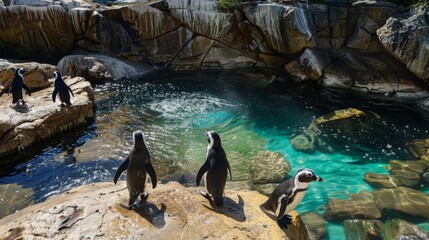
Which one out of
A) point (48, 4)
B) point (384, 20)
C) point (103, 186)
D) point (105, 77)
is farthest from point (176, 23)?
point (103, 186)

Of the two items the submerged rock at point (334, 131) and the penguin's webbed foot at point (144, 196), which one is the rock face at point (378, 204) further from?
the penguin's webbed foot at point (144, 196)

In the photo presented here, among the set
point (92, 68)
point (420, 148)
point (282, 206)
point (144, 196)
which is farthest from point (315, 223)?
point (92, 68)

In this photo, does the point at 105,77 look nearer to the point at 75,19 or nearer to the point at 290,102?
the point at 75,19

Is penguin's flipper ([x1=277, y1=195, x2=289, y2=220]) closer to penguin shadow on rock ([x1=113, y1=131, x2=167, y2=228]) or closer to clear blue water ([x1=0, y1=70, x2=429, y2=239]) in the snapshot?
penguin shadow on rock ([x1=113, y1=131, x2=167, y2=228])

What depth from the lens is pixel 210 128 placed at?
309 inches

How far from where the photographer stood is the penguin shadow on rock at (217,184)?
353cm

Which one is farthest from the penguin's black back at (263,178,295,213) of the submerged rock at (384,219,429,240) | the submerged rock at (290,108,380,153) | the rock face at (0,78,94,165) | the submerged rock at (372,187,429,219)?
the rock face at (0,78,94,165)

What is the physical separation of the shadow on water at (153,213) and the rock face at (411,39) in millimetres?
8027

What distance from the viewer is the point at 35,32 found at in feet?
39.6

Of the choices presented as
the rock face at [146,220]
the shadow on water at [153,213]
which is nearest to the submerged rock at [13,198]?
the rock face at [146,220]

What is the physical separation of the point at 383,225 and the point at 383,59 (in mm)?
6424

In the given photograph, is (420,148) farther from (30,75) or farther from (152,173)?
(30,75)

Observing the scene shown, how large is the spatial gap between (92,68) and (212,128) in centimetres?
537

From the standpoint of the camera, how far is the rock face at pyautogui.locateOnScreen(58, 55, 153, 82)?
10688 mm
